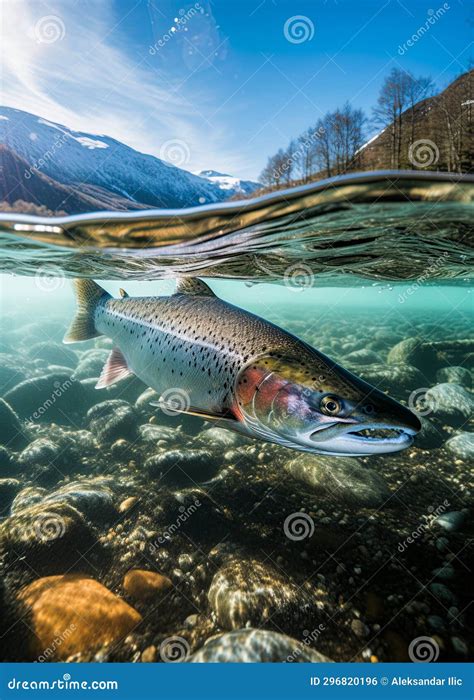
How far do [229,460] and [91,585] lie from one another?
10.6 feet

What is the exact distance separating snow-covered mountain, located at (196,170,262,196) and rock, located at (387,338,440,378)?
1007cm

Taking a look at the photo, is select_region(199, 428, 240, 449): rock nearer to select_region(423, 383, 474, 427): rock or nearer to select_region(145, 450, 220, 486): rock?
select_region(145, 450, 220, 486): rock

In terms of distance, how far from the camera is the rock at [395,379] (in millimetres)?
10516

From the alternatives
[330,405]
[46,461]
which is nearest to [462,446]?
[330,405]

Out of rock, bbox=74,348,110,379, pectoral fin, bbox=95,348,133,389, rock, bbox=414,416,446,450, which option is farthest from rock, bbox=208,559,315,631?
rock, bbox=74,348,110,379

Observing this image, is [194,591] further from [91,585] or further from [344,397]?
[344,397]

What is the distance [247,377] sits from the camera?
3.39 metres

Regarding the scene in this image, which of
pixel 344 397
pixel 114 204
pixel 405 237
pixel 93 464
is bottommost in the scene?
pixel 93 464

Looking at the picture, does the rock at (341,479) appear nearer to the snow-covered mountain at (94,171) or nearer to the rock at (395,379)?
the rock at (395,379)

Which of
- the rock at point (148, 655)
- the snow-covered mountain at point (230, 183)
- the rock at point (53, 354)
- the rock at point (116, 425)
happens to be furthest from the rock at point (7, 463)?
the rock at point (53, 354)

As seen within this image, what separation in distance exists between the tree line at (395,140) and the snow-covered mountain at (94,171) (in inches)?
54.0

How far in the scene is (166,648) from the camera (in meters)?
3.36

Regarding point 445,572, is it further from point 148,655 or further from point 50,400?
point 50,400

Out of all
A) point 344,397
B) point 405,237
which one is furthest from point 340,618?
point 405,237
